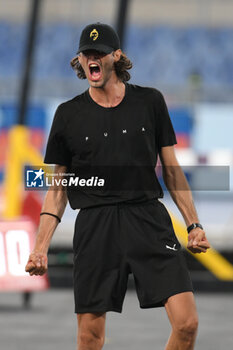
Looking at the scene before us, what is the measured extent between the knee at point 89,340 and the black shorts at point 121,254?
11 cm

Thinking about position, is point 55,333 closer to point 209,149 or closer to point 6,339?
point 6,339

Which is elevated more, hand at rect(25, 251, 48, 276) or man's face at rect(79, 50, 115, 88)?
man's face at rect(79, 50, 115, 88)

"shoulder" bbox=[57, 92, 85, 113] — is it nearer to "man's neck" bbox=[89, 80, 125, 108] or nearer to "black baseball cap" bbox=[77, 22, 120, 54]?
"man's neck" bbox=[89, 80, 125, 108]

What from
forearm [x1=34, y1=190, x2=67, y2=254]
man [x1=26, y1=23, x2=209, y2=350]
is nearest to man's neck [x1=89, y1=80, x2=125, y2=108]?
man [x1=26, y1=23, x2=209, y2=350]

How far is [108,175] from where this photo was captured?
197 inches

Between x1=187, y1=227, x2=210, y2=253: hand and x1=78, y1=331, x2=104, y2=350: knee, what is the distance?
0.59 m

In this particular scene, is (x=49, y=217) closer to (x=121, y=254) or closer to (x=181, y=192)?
(x=121, y=254)

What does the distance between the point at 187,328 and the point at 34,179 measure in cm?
115

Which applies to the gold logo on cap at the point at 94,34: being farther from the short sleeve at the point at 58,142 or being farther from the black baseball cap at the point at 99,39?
the short sleeve at the point at 58,142

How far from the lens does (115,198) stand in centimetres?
508

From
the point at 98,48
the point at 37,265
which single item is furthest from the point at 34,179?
the point at 98,48

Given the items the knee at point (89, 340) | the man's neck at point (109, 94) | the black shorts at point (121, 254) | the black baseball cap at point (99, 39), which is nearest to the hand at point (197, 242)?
the black shorts at point (121, 254)

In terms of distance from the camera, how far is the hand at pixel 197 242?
5.01 metres

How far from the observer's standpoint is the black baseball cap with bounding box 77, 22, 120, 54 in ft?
16.2
